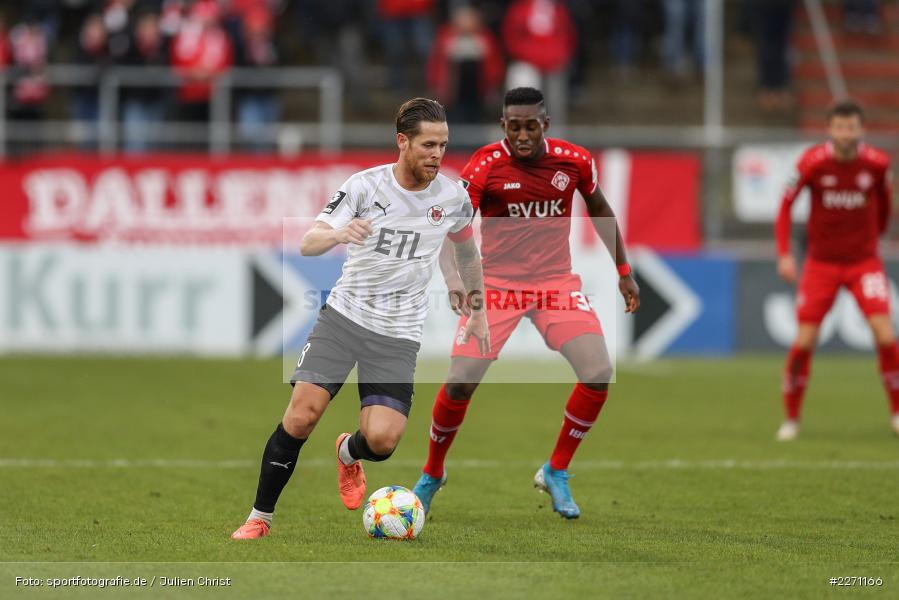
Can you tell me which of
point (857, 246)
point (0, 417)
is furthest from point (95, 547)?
point (857, 246)

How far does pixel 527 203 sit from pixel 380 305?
1331 mm

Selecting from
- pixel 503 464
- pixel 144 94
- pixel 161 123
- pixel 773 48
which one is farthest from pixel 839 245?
pixel 144 94

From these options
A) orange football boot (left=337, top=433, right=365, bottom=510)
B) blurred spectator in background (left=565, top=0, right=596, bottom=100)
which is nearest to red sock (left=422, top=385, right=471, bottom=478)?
orange football boot (left=337, top=433, right=365, bottom=510)

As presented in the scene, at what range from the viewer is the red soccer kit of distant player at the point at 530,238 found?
8.41 metres

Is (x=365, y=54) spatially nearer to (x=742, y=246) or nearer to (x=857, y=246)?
(x=742, y=246)

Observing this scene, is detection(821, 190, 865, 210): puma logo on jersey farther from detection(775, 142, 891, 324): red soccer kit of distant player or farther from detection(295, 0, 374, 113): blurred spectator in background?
detection(295, 0, 374, 113): blurred spectator in background

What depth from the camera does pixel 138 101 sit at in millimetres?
20031

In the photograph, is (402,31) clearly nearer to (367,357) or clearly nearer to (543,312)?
(543,312)

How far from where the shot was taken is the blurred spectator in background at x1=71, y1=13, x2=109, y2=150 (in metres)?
19.9

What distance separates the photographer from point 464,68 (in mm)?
20188

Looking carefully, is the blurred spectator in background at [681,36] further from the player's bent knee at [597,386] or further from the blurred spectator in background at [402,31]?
the player's bent knee at [597,386]

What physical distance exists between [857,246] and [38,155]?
11.9 meters

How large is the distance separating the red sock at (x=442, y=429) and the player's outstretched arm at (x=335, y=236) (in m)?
1.80

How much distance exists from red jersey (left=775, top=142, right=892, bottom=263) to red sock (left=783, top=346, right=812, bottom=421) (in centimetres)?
79
